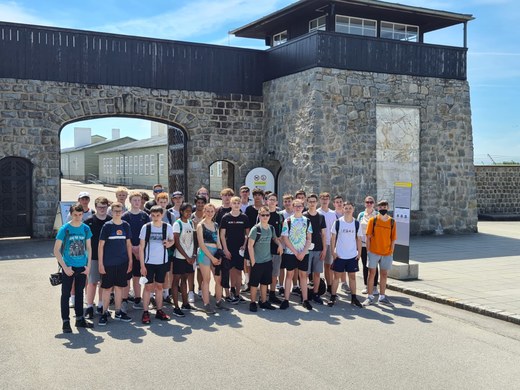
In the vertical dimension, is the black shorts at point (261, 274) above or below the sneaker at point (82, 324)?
above

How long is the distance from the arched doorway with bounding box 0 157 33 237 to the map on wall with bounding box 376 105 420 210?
1014cm

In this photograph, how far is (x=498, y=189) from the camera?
26531 millimetres

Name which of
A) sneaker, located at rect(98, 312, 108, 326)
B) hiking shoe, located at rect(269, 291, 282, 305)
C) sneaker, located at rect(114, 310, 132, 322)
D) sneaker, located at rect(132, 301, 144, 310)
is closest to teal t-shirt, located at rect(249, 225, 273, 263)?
hiking shoe, located at rect(269, 291, 282, 305)

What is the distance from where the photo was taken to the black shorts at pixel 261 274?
335 inches

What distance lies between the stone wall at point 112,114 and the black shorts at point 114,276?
953 cm

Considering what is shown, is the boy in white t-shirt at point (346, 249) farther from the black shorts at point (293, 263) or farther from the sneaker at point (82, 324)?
the sneaker at point (82, 324)

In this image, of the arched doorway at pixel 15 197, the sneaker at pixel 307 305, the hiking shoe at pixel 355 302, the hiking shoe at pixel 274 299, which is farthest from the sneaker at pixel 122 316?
the arched doorway at pixel 15 197

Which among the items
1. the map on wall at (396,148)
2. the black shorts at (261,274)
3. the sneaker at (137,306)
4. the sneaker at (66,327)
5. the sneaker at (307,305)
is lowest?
the sneaker at (137,306)

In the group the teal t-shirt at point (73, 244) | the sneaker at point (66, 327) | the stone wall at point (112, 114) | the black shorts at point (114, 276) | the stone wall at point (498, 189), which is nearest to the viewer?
the sneaker at point (66, 327)

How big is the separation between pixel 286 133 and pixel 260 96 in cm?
207

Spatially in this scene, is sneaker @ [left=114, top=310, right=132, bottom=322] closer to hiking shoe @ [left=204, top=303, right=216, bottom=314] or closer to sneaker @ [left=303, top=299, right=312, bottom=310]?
hiking shoe @ [left=204, top=303, right=216, bottom=314]

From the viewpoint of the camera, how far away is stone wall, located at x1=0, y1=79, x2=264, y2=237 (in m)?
16.0

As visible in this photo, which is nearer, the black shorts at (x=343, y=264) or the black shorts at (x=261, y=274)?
the black shorts at (x=261, y=274)

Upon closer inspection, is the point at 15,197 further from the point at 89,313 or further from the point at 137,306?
the point at 89,313
